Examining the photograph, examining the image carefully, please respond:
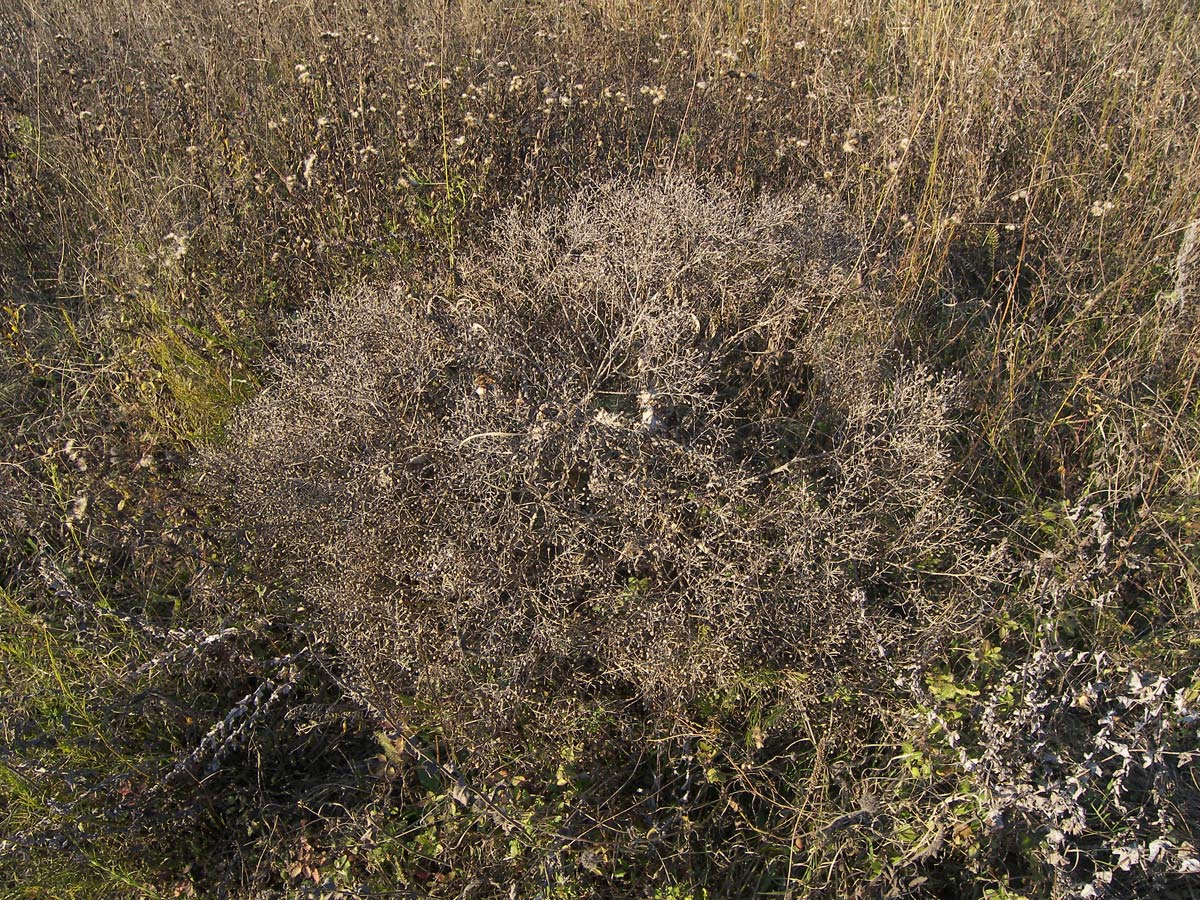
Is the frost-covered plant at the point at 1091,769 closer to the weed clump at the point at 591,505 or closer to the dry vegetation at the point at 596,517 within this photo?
the dry vegetation at the point at 596,517

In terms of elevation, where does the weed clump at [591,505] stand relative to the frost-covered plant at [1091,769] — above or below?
above

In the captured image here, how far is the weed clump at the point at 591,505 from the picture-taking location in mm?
2002

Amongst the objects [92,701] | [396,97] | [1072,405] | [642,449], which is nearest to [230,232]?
[396,97]

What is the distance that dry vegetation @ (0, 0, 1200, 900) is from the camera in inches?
76.9

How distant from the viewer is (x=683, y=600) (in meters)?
2.07

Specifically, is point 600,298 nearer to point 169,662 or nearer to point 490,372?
point 490,372

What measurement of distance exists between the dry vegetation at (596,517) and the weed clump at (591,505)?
0.6 inches

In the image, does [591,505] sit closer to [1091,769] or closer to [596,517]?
[596,517]

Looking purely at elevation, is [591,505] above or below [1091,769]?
above

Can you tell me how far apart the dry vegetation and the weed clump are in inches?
0.6

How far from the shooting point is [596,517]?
2014 millimetres

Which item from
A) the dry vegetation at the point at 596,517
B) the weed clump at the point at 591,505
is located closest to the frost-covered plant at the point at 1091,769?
the dry vegetation at the point at 596,517

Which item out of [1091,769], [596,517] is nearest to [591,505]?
[596,517]

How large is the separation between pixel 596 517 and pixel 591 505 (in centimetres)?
9
